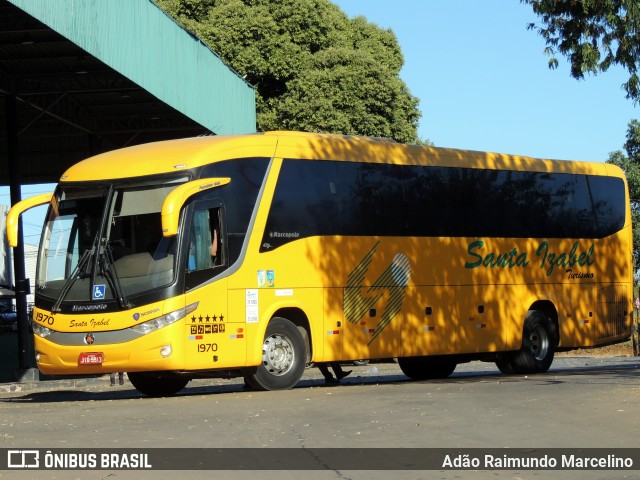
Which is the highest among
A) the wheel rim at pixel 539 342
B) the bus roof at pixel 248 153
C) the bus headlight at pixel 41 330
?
the bus roof at pixel 248 153

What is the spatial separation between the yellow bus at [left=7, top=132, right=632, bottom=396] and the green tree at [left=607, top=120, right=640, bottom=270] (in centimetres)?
4539

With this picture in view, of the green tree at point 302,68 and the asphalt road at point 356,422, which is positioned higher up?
the green tree at point 302,68

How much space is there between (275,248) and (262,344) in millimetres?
1407

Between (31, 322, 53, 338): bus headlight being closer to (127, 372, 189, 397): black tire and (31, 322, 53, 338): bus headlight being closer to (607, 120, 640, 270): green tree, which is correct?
(127, 372, 189, 397): black tire

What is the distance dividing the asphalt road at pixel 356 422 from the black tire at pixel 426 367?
4.56m

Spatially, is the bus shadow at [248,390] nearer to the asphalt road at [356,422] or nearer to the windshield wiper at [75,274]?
the asphalt road at [356,422]

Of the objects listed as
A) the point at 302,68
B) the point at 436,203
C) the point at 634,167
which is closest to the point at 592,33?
the point at 436,203

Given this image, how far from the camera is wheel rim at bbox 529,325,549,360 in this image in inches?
926

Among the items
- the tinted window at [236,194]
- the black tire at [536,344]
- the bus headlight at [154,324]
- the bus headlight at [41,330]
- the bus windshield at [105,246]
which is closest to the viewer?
the bus headlight at [154,324]

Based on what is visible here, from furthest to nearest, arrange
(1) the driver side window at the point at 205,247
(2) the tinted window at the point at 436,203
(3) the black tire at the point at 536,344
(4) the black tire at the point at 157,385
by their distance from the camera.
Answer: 1. (3) the black tire at the point at 536,344
2. (4) the black tire at the point at 157,385
3. (2) the tinted window at the point at 436,203
4. (1) the driver side window at the point at 205,247

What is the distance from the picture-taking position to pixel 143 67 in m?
26.5

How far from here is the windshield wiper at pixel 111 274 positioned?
692 inches

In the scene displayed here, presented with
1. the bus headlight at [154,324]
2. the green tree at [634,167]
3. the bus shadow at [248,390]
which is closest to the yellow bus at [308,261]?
the bus headlight at [154,324]

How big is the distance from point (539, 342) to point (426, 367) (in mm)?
2067
